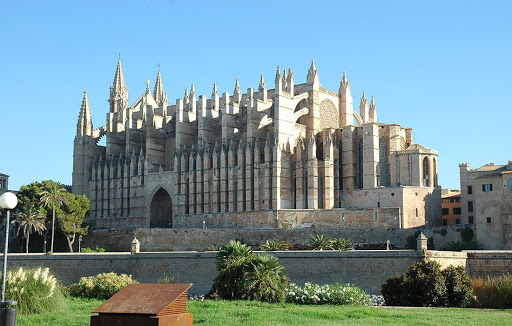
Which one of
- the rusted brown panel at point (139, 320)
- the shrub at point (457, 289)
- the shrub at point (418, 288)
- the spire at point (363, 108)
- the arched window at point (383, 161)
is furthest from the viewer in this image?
the spire at point (363, 108)

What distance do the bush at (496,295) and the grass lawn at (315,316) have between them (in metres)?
1.55

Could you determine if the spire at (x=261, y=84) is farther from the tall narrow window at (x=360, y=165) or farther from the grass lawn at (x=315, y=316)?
the grass lawn at (x=315, y=316)

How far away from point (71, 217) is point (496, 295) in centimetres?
3945

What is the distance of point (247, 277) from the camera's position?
26.0m

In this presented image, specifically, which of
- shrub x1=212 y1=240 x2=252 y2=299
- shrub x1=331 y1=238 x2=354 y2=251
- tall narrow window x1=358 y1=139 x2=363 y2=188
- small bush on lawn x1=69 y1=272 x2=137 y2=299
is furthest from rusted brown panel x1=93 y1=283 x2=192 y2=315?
tall narrow window x1=358 y1=139 x2=363 y2=188

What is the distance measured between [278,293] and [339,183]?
2928cm

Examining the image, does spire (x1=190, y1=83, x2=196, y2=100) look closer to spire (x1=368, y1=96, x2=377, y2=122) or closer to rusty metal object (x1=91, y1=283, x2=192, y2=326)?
spire (x1=368, y1=96, x2=377, y2=122)

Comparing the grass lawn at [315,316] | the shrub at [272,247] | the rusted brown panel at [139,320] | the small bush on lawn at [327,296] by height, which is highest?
the shrub at [272,247]

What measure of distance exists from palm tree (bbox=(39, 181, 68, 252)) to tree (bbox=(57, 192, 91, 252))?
1.69 ft

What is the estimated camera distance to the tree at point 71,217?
2149 inches

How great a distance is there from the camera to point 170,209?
64.2 meters

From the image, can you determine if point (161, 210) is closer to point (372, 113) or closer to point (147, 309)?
point (372, 113)

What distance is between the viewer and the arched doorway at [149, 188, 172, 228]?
63.8 meters

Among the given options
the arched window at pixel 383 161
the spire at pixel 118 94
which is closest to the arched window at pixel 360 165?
the arched window at pixel 383 161
